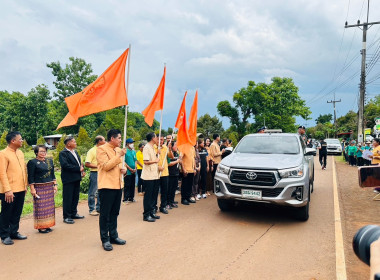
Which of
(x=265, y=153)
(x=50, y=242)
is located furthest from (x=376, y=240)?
(x=265, y=153)

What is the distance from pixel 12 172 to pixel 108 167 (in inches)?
70.7

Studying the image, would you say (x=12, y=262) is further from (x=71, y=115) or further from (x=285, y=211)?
(x=285, y=211)

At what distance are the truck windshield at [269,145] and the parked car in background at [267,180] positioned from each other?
11cm

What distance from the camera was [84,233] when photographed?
519 cm

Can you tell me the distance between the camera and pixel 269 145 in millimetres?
6789

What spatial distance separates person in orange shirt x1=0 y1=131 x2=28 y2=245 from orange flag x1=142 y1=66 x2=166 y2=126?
235 cm

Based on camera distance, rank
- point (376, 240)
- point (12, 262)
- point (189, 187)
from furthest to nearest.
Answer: point (189, 187)
point (12, 262)
point (376, 240)

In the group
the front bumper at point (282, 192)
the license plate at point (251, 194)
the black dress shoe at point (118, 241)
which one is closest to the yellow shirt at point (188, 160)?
the front bumper at point (282, 192)

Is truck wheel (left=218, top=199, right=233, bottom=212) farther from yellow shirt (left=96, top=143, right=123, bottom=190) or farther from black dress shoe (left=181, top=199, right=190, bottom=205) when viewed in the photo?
yellow shirt (left=96, top=143, right=123, bottom=190)

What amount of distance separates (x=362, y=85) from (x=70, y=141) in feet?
75.5

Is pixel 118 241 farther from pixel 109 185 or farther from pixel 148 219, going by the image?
pixel 148 219

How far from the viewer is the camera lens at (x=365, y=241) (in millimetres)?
1090

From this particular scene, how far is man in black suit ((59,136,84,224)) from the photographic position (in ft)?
19.3

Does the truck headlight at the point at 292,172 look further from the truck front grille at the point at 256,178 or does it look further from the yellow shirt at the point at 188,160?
the yellow shirt at the point at 188,160
